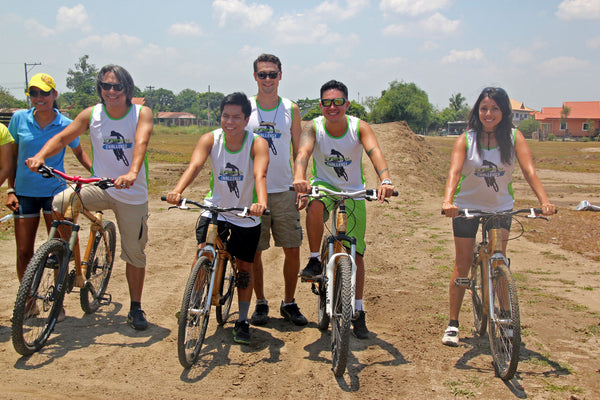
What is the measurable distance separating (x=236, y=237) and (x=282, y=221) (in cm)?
61

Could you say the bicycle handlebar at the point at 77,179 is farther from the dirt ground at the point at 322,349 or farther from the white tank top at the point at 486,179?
the white tank top at the point at 486,179

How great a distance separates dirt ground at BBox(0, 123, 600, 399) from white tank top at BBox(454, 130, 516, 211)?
1.30m

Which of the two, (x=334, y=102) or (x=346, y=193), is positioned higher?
(x=334, y=102)

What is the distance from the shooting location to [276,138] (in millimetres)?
5082

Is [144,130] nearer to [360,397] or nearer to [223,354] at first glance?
[223,354]

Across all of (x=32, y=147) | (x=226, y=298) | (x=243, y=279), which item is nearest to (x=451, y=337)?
(x=243, y=279)

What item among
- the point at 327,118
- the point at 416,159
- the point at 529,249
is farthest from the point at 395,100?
the point at 327,118

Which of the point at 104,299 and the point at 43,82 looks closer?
the point at 43,82

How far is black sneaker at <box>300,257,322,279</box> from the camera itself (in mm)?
4699

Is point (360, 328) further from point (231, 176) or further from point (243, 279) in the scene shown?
point (231, 176)

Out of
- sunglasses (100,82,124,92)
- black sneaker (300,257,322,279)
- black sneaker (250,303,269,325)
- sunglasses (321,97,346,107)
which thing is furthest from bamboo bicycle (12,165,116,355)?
sunglasses (321,97,346,107)

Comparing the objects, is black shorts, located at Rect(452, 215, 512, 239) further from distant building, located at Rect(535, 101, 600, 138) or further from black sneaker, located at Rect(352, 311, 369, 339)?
distant building, located at Rect(535, 101, 600, 138)

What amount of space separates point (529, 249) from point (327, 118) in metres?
5.57

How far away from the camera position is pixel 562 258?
26.8 feet
